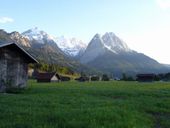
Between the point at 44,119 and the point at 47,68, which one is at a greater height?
the point at 47,68

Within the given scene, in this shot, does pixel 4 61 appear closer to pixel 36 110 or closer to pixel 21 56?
pixel 21 56

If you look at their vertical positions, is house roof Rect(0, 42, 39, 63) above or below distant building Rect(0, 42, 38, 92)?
above

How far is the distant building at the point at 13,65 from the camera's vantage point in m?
42.4

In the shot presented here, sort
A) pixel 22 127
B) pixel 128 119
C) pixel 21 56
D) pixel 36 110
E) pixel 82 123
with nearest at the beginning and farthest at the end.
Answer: pixel 22 127, pixel 82 123, pixel 128 119, pixel 36 110, pixel 21 56

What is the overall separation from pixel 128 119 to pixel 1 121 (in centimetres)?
634

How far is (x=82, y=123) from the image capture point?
1691cm

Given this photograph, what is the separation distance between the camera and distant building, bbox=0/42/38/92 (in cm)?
4238

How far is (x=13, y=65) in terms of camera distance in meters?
46.3

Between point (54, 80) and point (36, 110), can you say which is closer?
point (36, 110)

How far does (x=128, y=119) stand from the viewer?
62.6 feet

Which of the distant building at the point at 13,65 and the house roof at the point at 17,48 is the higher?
the house roof at the point at 17,48

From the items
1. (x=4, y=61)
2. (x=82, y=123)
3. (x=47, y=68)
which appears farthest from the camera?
(x=47, y=68)

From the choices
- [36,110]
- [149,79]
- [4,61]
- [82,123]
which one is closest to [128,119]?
[82,123]

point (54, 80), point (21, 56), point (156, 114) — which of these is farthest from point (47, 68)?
point (156, 114)
